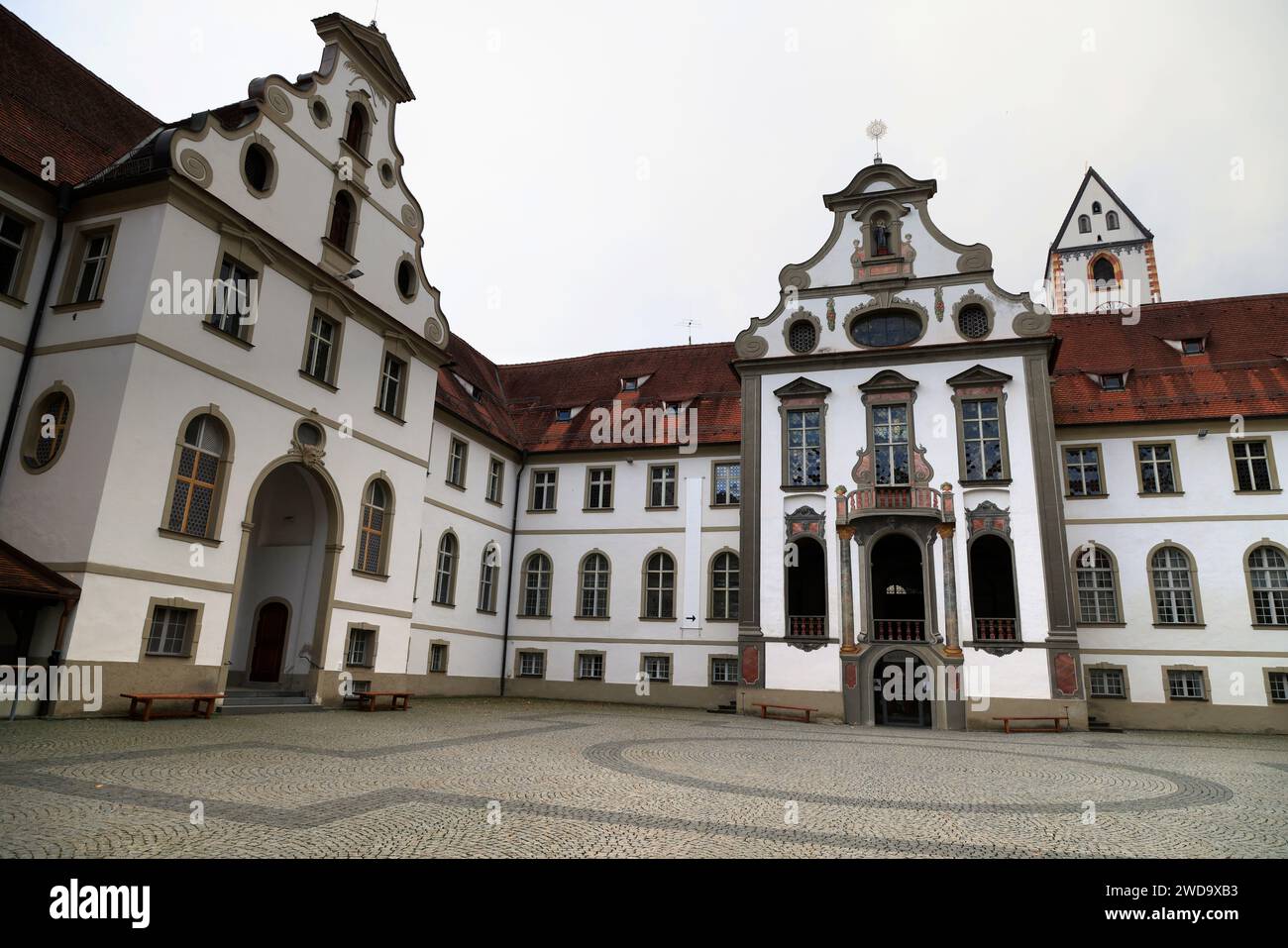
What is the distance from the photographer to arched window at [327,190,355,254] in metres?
20.5

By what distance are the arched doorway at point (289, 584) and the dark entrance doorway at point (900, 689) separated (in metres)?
15.1

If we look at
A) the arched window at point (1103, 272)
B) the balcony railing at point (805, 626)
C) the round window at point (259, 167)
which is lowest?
the balcony railing at point (805, 626)

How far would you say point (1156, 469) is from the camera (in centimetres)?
2597

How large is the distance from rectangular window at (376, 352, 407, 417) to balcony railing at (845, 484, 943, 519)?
44.0 ft

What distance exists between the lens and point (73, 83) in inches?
732

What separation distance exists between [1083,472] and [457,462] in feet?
68.4

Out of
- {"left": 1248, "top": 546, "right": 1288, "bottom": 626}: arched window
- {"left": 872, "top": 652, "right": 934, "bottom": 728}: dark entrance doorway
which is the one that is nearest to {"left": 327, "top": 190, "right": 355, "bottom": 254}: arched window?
{"left": 872, "top": 652, "right": 934, "bottom": 728}: dark entrance doorway

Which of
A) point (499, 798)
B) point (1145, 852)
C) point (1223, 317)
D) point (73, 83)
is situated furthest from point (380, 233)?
point (1223, 317)

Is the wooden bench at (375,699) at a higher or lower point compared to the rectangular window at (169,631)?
lower

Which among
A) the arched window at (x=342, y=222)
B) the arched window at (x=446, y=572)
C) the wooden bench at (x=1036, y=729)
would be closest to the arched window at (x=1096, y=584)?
the wooden bench at (x=1036, y=729)

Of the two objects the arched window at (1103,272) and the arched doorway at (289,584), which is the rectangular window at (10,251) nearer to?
the arched doorway at (289,584)

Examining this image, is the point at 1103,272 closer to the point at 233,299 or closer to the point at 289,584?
the point at 289,584

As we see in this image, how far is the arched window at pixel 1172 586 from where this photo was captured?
974 inches
